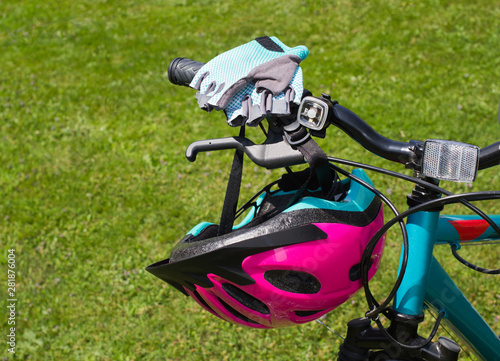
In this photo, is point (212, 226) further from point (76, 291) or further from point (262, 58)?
point (76, 291)

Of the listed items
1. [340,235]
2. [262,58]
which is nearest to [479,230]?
[340,235]

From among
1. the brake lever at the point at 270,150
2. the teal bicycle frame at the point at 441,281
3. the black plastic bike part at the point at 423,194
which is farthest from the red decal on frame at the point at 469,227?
the brake lever at the point at 270,150

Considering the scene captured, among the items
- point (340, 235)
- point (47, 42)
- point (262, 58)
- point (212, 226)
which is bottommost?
point (47, 42)

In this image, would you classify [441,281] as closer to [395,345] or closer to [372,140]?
[395,345]

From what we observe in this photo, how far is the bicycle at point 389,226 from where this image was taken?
141cm

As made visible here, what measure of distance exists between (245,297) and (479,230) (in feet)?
3.39

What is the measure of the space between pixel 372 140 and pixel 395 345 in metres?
0.73

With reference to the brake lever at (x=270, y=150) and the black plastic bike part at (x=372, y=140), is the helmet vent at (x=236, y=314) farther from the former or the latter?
the black plastic bike part at (x=372, y=140)

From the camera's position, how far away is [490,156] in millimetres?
1367

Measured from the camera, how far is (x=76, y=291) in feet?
13.0

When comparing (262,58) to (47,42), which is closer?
(262,58)

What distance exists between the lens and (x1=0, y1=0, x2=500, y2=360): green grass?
361 centimetres

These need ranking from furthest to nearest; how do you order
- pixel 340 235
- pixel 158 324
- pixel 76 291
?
pixel 76 291, pixel 158 324, pixel 340 235

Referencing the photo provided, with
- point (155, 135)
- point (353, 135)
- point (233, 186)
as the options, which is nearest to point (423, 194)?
point (353, 135)
